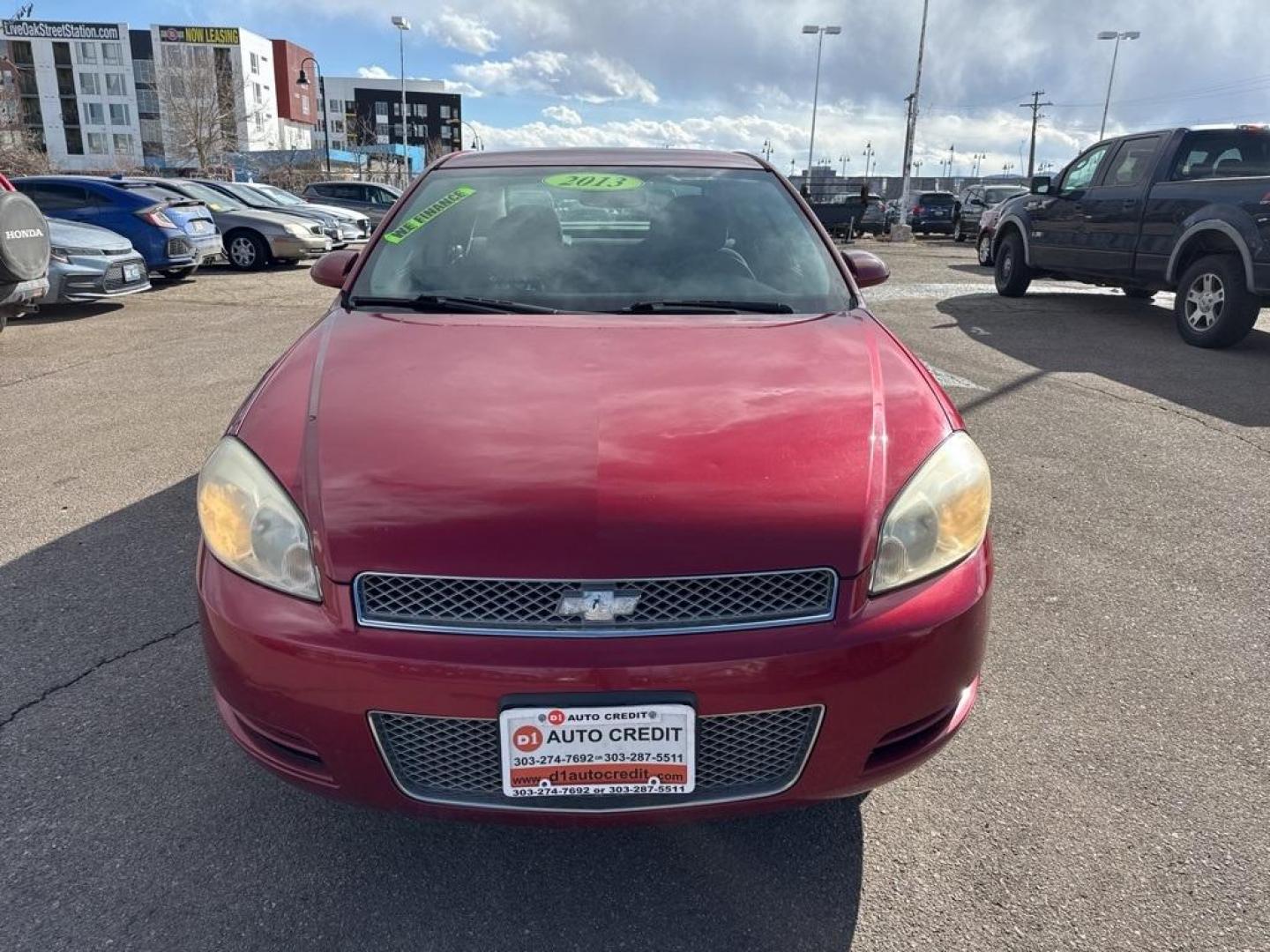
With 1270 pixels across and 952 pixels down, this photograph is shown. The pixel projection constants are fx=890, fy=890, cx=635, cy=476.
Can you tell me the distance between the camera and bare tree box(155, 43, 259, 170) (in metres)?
47.9

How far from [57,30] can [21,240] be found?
3521 inches

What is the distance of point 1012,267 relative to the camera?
1118 cm

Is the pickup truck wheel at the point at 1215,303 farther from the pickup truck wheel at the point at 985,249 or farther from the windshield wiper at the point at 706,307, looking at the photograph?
the windshield wiper at the point at 706,307

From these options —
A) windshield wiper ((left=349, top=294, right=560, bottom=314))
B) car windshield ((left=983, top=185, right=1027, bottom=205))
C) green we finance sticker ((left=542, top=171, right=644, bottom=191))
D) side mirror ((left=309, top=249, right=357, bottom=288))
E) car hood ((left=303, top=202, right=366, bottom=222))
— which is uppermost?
car windshield ((left=983, top=185, right=1027, bottom=205))

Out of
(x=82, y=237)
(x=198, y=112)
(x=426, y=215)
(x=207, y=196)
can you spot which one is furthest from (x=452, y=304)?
(x=198, y=112)

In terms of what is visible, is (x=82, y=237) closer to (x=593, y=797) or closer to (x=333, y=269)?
(x=333, y=269)

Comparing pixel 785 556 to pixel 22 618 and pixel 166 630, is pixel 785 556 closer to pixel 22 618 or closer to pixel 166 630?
pixel 166 630

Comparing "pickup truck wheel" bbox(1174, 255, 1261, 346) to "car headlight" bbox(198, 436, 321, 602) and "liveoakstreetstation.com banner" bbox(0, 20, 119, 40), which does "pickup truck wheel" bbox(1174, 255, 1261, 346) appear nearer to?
"car headlight" bbox(198, 436, 321, 602)

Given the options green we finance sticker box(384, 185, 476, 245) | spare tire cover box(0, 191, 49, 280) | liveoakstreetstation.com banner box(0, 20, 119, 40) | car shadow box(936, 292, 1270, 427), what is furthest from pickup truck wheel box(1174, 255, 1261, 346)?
liveoakstreetstation.com banner box(0, 20, 119, 40)

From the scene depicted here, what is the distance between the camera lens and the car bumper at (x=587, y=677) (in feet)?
5.32

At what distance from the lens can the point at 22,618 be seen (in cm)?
305

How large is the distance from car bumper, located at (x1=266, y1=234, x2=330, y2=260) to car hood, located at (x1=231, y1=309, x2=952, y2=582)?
520 inches

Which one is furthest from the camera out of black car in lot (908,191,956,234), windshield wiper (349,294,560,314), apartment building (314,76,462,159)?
apartment building (314,76,462,159)

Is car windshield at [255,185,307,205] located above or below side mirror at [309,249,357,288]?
above
